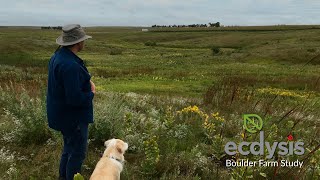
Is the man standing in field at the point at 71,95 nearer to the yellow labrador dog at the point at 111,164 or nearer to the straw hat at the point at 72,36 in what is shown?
the straw hat at the point at 72,36

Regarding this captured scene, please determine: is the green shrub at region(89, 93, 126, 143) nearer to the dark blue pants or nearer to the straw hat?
the dark blue pants

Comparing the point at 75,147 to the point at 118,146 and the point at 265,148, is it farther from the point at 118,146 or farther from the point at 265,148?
the point at 265,148

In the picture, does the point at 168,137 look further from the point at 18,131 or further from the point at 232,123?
the point at 18,131

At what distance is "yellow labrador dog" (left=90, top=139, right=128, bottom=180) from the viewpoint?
4676 millimetres

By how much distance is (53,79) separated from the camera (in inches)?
198

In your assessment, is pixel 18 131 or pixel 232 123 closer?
pixel 18 131

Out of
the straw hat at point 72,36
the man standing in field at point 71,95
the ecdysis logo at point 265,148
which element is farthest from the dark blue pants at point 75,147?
the ecdysis logo at point 265,148

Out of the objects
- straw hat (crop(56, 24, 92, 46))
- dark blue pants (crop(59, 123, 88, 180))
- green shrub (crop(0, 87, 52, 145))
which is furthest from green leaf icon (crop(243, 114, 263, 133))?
green shrub (crop(0, 87, 52, 145))

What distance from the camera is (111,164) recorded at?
4.97 meters

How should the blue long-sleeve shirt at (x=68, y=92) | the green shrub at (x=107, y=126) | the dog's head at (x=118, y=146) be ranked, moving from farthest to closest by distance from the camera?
1. the green shrub at (x=107, y=126)
2. the dog's head at (x=118, y=146)
3. the blue long-sleeve shirt at (x=68, y=92)

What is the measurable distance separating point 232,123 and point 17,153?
4.76 meters

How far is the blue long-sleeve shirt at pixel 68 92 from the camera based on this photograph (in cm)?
482

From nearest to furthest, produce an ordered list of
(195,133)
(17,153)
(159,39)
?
(17,153)
(195,133)
(159,39)

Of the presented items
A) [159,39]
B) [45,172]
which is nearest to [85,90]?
[45,172]
